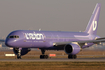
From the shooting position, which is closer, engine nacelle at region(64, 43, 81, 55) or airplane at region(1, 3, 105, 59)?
airplane at region(1, 3, 105, 59)

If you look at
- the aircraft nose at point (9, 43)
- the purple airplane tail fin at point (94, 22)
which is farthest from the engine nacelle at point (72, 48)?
the purple airplane tail fin at point (94, 22)

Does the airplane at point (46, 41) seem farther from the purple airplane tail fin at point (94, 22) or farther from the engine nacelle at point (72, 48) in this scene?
the purple airplane tail fin at point (94, 22)

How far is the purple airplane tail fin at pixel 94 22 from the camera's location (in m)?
64.7

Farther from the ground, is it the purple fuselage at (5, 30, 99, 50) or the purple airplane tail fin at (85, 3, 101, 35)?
the purple airplane tail fin at (85, 3, 101, 35)

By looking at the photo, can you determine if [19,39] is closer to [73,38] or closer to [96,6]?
[73,38]

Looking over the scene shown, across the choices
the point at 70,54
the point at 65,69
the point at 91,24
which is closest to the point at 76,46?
the point at 70,54

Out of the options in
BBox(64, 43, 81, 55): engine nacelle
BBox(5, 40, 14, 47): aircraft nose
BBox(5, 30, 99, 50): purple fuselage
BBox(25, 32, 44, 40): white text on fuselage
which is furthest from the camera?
BBox(64, 43, 81, 55): engine nacelle

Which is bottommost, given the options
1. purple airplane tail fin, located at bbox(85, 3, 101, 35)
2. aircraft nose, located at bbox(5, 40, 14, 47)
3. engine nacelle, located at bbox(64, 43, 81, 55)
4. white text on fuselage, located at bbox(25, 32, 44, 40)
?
engine nacelle, located at bbox(64, 43, 81, 55)

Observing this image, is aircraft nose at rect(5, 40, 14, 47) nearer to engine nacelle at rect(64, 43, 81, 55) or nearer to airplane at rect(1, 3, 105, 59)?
airplane at rect(1, 3, 105, 59)

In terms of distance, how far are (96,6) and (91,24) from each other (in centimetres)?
451

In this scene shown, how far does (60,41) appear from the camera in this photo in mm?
56781

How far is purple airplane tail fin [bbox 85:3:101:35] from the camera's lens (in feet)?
212

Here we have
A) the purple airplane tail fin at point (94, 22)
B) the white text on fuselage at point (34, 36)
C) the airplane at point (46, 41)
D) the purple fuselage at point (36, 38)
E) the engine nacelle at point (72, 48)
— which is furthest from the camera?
the purple airplane tail fin at point (94, 22)

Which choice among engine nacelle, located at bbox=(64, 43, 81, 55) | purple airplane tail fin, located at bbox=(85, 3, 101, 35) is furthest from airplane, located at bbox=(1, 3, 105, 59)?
purple airplane tail fin, located at bbox=(85, 3, 101, 35)
